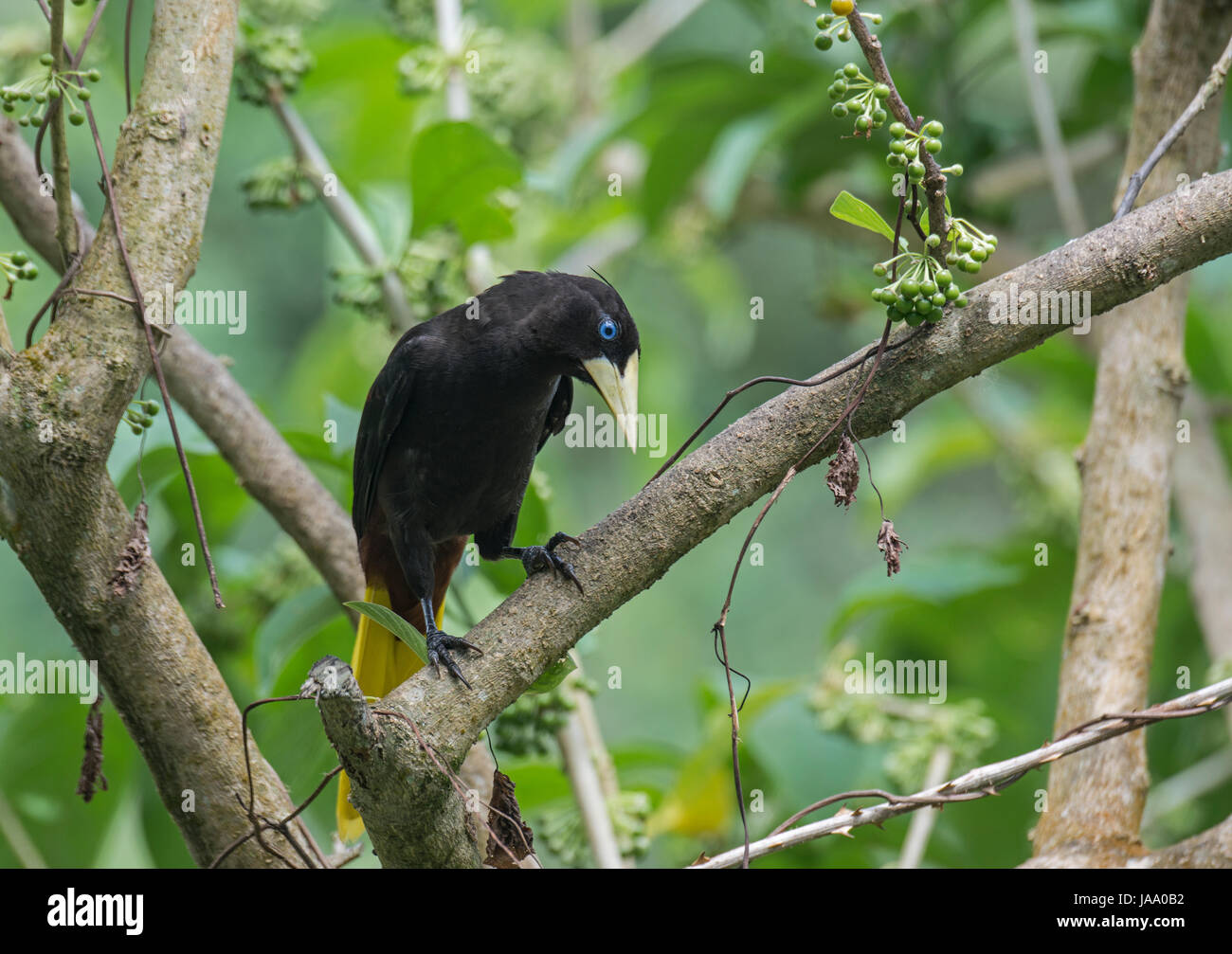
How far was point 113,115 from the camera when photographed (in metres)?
4.92

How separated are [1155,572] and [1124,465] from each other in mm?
204

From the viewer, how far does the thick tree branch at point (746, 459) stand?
154cm

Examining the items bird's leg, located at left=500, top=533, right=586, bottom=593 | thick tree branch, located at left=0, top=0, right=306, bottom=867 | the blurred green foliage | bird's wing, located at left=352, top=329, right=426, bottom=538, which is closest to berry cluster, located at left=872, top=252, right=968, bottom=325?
the blurred green foliage

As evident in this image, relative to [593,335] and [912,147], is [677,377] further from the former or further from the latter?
[912,147]

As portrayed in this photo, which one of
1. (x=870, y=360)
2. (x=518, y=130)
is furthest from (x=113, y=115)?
(x=870, y=360)

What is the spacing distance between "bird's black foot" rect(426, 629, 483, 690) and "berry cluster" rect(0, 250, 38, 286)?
0.79m

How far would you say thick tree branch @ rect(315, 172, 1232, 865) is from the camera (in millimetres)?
1538

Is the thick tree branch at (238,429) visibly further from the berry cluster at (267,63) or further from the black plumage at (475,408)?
the berry cluster at (267,63)

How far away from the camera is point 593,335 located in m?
2.23

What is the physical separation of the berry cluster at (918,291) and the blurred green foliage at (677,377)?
31 centimetres

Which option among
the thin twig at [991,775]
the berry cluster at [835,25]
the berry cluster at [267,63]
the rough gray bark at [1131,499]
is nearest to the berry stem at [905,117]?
the berry cluster at [835,25]

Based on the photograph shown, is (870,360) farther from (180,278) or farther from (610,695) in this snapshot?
(610,695)

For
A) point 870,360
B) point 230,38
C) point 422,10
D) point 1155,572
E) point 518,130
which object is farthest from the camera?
point 518,130
